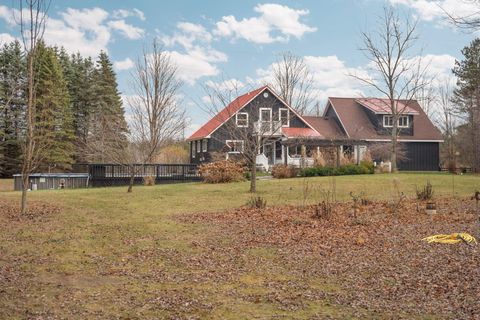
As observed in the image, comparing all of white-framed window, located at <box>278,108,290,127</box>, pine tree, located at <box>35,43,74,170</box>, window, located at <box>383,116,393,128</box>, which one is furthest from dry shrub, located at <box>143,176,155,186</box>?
window, located at <box>383,116,393,128</box>

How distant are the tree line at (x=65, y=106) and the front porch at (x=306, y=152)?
10.5m

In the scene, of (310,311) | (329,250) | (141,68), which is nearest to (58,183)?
(141,68)

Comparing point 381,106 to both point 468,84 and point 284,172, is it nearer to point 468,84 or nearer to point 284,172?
point 468,84

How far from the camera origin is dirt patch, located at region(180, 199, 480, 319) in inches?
205

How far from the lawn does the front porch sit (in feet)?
49.2

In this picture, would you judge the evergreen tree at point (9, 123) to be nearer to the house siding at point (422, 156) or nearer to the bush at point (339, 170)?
the bush at point (339, 170)

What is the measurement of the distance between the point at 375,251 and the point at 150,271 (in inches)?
151

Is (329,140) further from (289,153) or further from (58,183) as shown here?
(58,183)

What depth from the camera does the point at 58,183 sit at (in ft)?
87.5

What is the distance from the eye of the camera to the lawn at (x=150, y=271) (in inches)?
192

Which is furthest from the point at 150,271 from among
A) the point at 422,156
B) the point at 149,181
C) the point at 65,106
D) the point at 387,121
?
the point at 65,106

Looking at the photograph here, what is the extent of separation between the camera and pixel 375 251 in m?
7.67

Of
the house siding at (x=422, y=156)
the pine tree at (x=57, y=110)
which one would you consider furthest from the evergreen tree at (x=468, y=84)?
the pine tree at (x=57, y=110)

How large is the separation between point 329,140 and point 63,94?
2466cm
